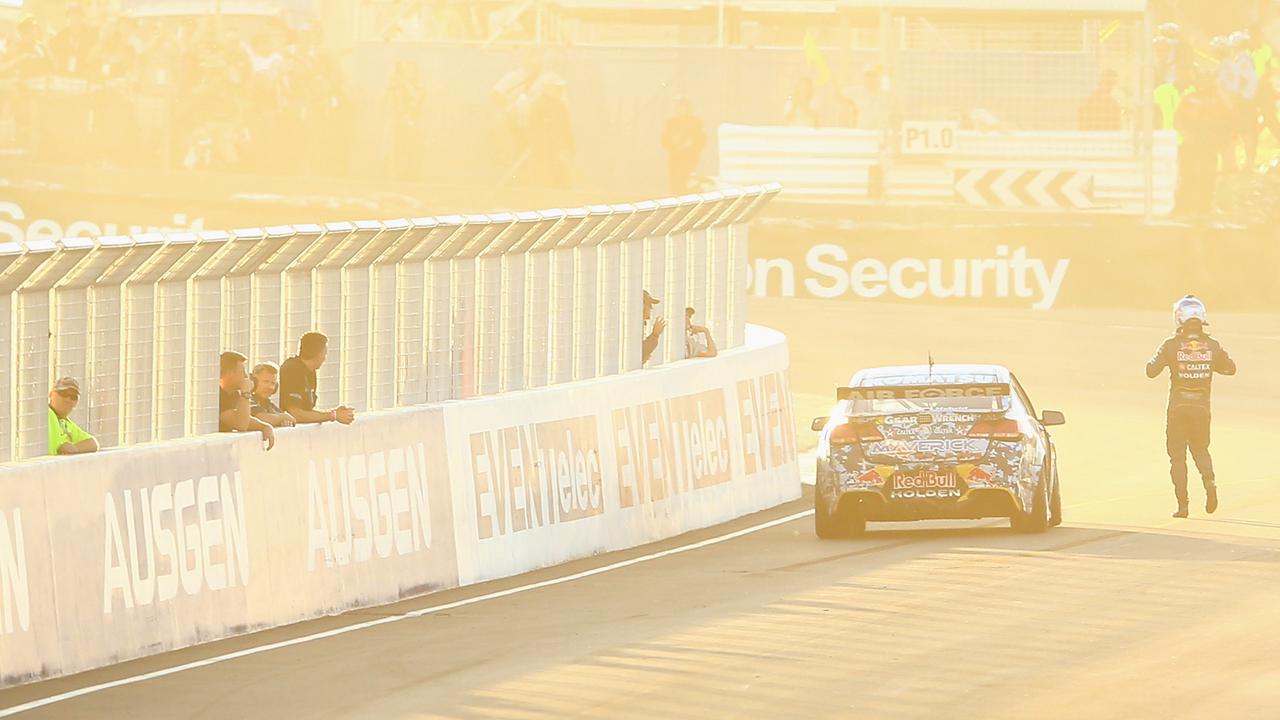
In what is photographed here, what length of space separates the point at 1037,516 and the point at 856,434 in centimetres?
138

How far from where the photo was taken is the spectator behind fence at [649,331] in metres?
22.1

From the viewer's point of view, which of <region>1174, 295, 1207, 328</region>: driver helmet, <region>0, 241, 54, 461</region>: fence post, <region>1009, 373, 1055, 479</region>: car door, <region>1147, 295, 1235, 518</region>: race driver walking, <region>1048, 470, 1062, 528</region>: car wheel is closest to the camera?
<region>0, 241, 54, 461</region>: fence post

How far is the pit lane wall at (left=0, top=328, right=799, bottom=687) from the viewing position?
13.8 metres

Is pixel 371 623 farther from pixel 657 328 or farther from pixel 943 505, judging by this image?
pixel 657 328

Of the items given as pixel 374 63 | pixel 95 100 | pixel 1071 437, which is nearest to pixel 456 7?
pixel 374 63

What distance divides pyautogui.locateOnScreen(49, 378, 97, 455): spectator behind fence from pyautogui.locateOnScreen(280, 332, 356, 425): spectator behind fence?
2.00m

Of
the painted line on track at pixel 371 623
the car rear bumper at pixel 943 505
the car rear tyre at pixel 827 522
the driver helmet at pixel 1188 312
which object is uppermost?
the driver helmet at pixel 1188 312

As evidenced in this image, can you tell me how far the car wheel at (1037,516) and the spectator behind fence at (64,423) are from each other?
7373mm

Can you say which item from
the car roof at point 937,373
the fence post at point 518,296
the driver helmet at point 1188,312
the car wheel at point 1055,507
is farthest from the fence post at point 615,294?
the driver helmet at point 1188,312

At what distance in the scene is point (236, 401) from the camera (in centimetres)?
1584

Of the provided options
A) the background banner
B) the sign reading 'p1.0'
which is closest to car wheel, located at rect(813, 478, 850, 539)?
the background banner

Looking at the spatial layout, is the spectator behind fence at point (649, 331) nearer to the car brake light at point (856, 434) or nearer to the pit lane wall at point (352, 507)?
the pit lane wall at point (352, 507)

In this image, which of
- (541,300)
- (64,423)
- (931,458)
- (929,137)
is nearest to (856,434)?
(931,458)

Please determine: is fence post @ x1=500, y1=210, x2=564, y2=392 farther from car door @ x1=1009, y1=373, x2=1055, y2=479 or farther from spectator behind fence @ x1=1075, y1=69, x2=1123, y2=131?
spectator behind fence @ x1=1075, y1=69, x2=1123, y2=131
